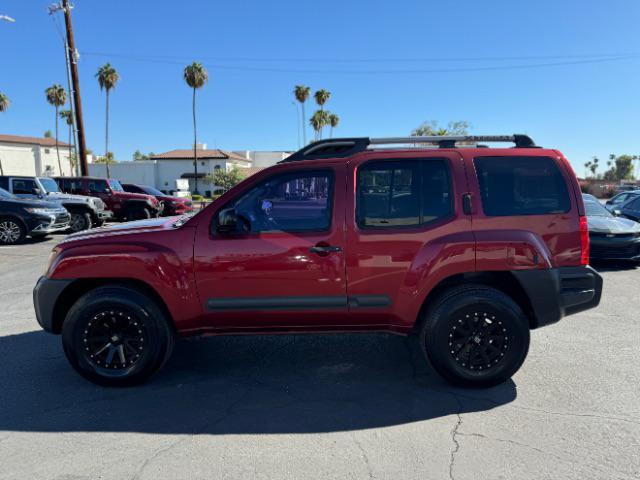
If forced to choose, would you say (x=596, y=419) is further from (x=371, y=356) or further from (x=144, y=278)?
(x=144, y=278)

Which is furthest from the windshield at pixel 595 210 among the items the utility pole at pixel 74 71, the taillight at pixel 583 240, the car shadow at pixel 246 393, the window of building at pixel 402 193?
the utility pole at pixel 74 71

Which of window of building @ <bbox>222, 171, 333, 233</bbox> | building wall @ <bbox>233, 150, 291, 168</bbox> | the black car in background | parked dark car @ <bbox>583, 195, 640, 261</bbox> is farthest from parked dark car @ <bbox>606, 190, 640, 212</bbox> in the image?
building wall @ <bbox>233, 150, 291, 168</bbox>

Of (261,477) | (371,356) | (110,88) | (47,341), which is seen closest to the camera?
(261,477)

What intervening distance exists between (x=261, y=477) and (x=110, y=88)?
53.6 m

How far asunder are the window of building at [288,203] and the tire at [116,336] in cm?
107

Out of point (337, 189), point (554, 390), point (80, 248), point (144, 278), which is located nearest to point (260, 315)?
point (144, 278)

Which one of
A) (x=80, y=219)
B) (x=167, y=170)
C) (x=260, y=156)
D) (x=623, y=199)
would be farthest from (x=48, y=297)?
(x=260, y=156)

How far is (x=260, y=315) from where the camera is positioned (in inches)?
137

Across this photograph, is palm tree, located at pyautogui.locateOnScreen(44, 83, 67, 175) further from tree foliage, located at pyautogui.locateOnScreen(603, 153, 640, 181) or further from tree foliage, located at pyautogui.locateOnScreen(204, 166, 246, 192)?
tree foliage, located at pyautogui.locateOnScreen(603, 153, 640, 181)

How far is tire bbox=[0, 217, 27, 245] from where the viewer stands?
11.2 metres

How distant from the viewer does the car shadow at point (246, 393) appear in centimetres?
301

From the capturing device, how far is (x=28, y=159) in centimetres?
5506

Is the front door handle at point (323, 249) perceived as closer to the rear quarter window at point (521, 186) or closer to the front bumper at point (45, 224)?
the rear quarter window at point (521, 186)

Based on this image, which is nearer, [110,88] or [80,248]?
[80,248]
